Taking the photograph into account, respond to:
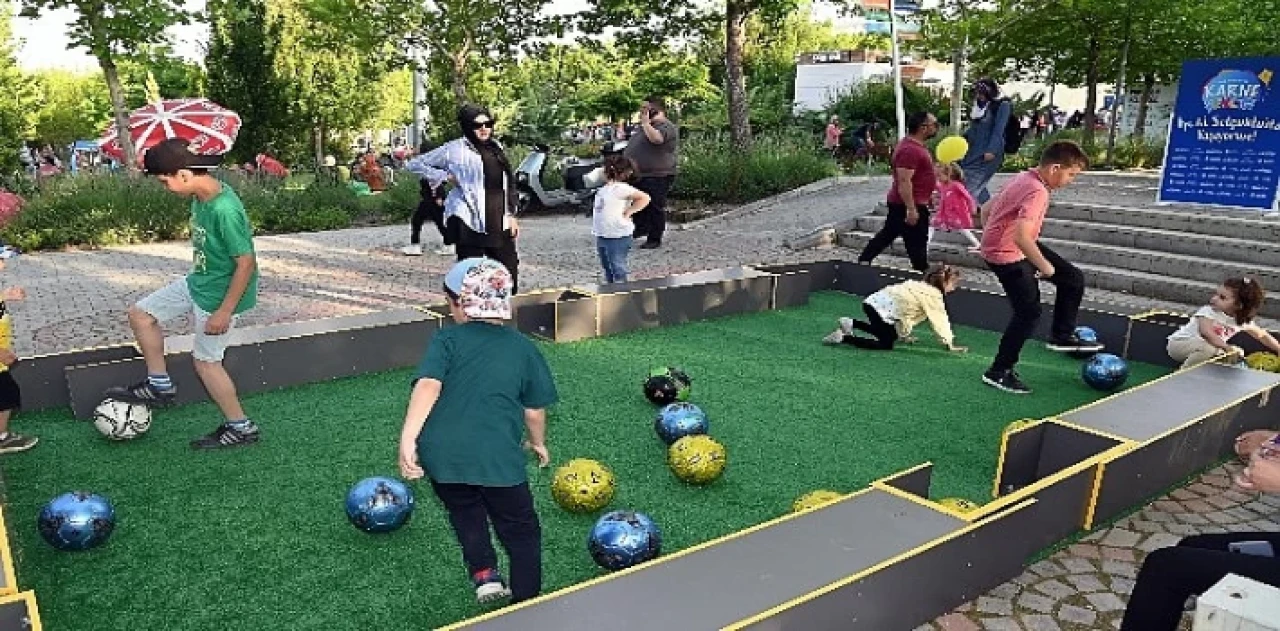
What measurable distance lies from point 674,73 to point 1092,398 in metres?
35.0

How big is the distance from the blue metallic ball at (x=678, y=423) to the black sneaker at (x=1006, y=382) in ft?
8.83

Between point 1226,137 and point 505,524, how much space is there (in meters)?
12.5

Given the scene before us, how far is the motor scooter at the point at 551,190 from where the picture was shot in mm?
18688

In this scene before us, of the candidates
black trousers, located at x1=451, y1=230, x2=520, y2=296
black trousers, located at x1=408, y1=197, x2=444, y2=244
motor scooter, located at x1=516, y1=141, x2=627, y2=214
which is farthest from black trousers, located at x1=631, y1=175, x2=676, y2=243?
black trousers, located at x1=451, y1=230, x2=520, y2=296

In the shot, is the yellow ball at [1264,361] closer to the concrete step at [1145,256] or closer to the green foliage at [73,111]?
the concrete step at [1145,256]

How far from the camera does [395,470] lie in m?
5.52

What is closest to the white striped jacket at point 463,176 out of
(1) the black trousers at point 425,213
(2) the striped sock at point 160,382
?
(2) the striped sock at point 160,382

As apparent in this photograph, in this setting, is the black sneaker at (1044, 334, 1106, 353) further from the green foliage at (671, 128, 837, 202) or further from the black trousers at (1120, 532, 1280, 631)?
the green foliage at (671, 128, 837, 202)

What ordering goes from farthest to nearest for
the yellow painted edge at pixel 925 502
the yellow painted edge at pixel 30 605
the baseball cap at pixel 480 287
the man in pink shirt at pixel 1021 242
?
the man in pink shirt at pixel 1021 242, the yellow painted edge at pixel 925 502, the baseball cap at pixel 480 287, the yellow painted edge at pixel 30 605

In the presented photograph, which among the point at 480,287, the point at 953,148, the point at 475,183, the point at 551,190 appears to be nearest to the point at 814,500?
the point at 480,287

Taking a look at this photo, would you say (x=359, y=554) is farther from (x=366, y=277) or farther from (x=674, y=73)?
(x=674, y=73)

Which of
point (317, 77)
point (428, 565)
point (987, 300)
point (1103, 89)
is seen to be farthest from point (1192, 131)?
point (1103, 89)

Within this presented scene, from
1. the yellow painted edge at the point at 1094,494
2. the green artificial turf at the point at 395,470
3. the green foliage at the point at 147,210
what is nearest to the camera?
the green artificial turf at the point at 395,470

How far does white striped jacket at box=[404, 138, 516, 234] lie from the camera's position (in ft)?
23.8
